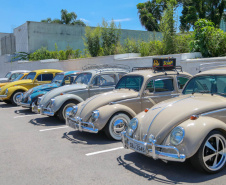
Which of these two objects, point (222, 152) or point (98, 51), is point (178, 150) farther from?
point (98, 51)

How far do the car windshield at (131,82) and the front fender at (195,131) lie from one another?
2.77 meters

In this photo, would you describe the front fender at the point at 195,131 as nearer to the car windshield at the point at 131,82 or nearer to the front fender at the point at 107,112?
the front fender at the point at 107,112

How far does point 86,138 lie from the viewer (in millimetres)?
6609

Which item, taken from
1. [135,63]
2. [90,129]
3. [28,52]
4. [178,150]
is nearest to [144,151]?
[178,150]

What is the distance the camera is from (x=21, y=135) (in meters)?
7.26

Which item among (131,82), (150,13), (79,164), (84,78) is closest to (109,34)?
(84,78)

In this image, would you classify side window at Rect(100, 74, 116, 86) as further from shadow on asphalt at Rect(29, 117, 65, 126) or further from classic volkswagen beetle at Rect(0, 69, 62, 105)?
classic volkswagen beetle at Rect(0, 69, 62, 105)

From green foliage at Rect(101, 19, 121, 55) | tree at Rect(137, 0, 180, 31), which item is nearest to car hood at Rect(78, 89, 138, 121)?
green foliage at Rect(101, 19, 121, 55)

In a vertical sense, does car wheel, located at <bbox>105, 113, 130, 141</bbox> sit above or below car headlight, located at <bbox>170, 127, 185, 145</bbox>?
below

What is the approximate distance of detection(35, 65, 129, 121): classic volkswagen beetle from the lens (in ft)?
27.1

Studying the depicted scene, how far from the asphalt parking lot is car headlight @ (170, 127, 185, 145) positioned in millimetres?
573

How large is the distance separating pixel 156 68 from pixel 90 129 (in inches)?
103

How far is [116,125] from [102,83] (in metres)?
2.97

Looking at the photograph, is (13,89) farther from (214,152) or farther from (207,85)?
(214,152)
